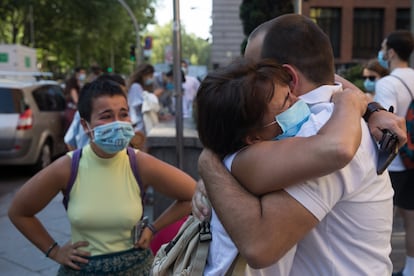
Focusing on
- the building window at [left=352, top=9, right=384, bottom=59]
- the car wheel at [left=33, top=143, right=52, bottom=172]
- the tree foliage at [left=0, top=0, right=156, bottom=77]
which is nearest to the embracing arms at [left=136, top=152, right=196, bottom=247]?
the car wheel at [left=33, top=143, right=52, bottom=172]

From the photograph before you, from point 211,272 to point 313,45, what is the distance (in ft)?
2.35

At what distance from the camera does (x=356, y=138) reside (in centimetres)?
126

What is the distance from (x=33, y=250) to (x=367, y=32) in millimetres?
24902

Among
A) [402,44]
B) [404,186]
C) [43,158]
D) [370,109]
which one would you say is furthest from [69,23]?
[370,109]

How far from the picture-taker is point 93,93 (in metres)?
2.52

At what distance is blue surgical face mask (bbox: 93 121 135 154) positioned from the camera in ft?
7.91

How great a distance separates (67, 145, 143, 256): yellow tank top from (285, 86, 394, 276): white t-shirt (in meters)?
1.15

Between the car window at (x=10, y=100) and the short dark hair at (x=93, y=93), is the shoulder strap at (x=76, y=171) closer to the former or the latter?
the short dark hair at (x=93, y=93)

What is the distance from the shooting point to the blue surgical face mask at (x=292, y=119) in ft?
4.32

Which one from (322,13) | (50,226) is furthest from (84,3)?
(50,226)

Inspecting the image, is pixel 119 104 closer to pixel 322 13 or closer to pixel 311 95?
pixel 311 95

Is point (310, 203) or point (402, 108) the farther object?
point (402, 108)

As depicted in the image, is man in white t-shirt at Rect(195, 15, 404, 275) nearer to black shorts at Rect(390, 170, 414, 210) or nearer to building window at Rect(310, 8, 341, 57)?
black shorts at Rect(390, 170, 414, 210)

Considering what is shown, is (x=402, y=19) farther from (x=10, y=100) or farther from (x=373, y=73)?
(x=10, y=100)
